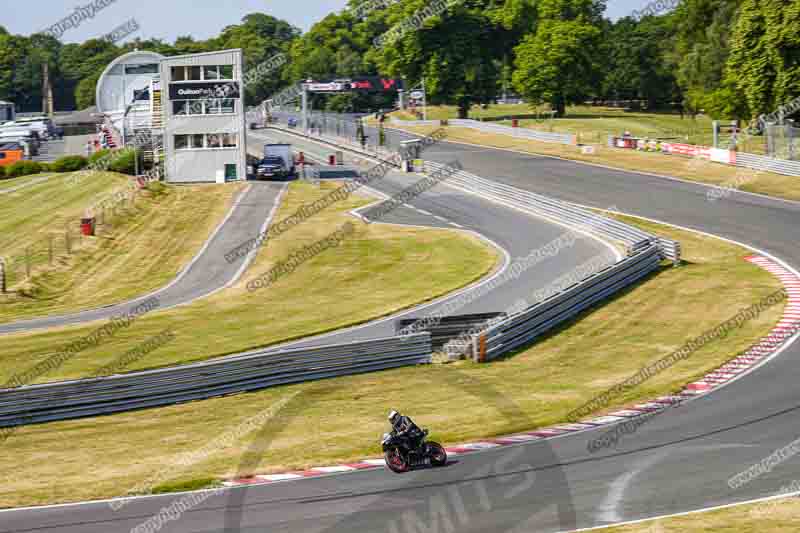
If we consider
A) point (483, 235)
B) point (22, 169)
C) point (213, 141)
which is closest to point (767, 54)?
point (483, 235)

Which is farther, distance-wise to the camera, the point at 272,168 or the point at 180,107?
the point at 272,168

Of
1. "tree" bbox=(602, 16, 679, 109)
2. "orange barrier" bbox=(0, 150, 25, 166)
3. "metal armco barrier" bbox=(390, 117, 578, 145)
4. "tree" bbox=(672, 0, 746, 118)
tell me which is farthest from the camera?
"tree" bbox=(602, 16, 679, 109)

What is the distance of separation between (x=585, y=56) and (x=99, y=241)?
70.5 m

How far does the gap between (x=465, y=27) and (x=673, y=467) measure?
324ft

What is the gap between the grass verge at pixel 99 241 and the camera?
144ft

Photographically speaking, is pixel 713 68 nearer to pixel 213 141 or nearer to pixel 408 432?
pixel 213 141

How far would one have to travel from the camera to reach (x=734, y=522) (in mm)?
14734

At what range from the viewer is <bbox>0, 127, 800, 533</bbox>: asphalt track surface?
15.3 meters

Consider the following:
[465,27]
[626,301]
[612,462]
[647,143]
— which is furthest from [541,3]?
[612,462]

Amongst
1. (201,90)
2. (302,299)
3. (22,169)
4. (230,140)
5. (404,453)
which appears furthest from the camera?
(22,169)

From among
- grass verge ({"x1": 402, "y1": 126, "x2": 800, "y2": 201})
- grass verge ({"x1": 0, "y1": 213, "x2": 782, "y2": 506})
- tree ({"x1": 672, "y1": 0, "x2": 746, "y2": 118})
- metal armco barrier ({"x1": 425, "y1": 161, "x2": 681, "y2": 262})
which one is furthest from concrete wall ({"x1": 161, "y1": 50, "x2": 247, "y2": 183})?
tree ({"x1": 672, "y1": 0, "x2": 746, "y2": 118})

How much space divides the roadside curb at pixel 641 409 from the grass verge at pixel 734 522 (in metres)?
4.95

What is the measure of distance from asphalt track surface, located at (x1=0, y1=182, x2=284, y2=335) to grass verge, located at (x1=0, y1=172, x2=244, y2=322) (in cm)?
85

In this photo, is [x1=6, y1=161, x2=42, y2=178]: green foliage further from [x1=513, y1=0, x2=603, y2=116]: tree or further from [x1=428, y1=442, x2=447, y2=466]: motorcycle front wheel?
[x1=428, y1=442, x2=447, y2=466]: motorcycle front wheel
